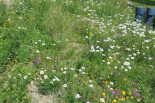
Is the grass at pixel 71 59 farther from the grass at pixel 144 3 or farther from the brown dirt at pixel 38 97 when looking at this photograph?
the grass at pixel 144 3

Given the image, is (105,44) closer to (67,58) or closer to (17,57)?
(67,58)

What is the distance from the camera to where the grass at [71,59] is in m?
3.44

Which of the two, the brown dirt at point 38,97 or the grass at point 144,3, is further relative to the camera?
the grass at point 144,3

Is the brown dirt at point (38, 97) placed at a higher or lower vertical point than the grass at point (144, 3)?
lower

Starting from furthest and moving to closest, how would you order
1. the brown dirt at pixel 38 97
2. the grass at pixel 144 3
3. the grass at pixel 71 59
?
1. the grass at pixel 144 3
2. the grass at pixel 71 59
3. the brown dirt at pixel 38 97

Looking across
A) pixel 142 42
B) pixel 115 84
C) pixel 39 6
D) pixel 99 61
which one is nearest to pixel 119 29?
pixel 142 42

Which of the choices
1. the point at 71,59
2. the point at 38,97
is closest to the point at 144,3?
the point at 71,59

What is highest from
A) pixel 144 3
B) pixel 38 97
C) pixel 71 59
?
pixel 144 3

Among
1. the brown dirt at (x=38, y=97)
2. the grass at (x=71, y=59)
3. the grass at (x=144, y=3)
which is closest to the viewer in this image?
the brown dirt at (x=38, y=97)

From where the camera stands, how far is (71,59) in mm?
4422

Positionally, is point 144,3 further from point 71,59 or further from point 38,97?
point 38,97

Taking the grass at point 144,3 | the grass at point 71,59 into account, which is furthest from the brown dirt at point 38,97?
the grass at point 144,3

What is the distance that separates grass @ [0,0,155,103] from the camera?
3.44 meters

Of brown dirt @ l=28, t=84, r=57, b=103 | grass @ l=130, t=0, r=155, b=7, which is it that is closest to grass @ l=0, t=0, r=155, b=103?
brown dirt @ l=28, t=84, r=57, b=103
